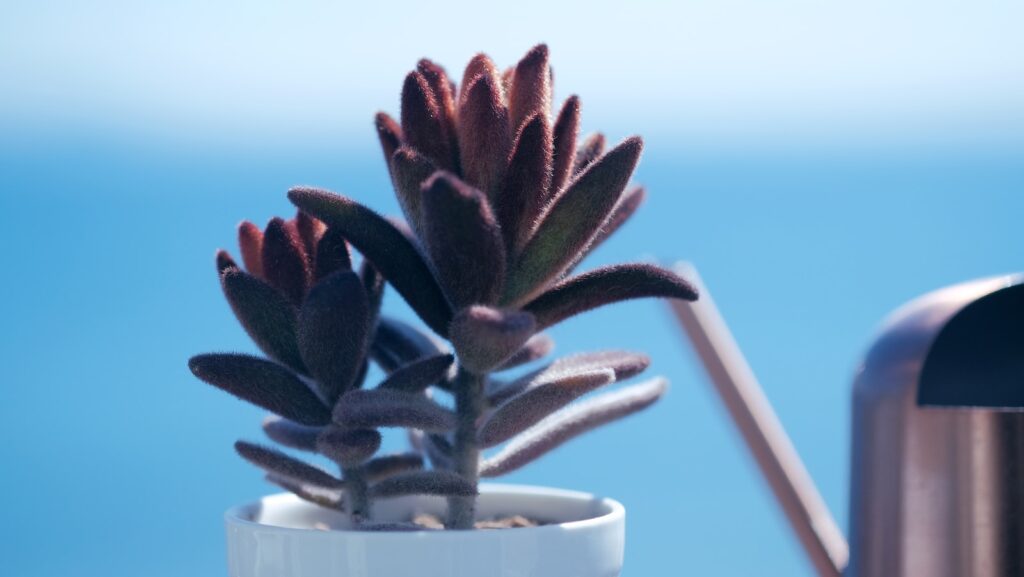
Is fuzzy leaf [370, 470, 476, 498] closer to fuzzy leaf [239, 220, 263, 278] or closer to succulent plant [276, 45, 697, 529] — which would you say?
succulent plant [276, 45, 697, 529]

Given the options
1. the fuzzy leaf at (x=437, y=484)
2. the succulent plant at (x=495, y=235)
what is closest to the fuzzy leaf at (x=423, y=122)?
the succulent plant at (x=495, y=235)

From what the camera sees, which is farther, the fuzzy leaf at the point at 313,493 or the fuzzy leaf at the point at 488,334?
the fuzzy leaf at the point at 313,493

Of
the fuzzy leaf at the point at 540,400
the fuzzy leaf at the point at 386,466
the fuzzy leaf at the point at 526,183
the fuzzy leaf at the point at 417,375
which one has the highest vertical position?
the fuzzy leaf at the point at 526,183

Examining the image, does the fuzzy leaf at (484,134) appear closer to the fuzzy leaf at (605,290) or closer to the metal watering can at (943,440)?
the fuzzy leaf at (605,290)

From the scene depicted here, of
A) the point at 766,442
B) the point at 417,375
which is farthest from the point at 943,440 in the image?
the point at 417,375

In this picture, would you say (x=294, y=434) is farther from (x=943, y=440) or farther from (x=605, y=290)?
(x=943, y=440)

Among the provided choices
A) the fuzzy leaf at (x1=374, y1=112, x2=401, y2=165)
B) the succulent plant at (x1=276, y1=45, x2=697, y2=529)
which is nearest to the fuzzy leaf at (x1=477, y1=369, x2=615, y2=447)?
the succulent plant at (x1=276, y1=45, x2=697, y2=529)
